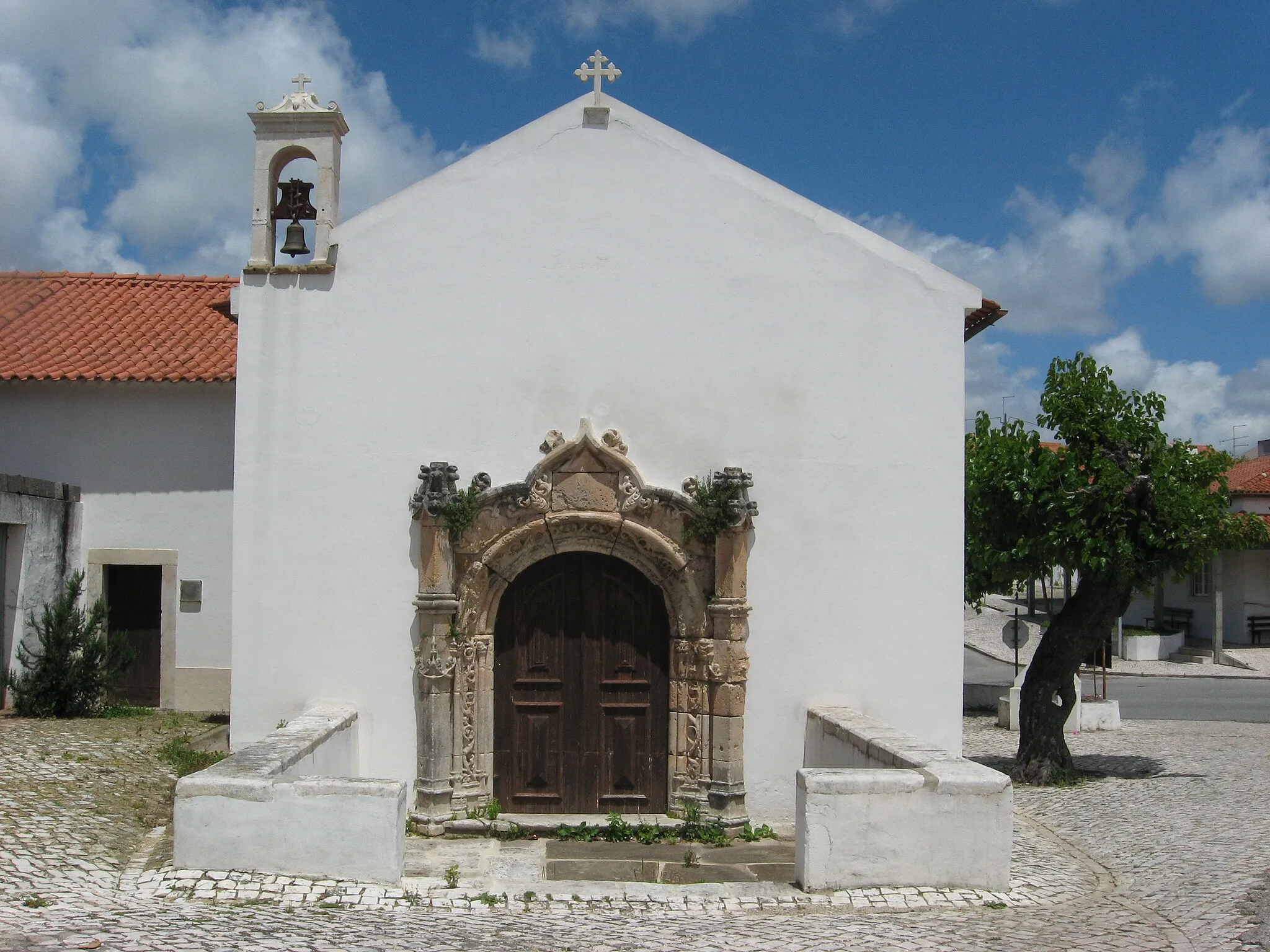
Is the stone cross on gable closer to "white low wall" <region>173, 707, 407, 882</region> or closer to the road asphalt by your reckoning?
"white low wall" <region>173, 707, 407, 882</region>

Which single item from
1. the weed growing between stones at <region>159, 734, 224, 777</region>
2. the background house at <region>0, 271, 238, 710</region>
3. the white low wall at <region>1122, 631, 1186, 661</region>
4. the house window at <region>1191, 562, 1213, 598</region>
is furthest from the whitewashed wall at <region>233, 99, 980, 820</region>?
the house window at <region>1191, 562, 1213, 598</region>

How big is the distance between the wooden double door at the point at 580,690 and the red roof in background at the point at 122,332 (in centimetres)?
620

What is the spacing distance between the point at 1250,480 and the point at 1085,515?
20513 millimetres

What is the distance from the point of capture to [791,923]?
6418 millimetres

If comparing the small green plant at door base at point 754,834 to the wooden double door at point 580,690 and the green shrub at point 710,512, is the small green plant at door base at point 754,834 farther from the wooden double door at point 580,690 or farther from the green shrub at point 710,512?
the green shrub at point 710,512

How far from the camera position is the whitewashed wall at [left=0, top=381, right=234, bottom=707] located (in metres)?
14.0

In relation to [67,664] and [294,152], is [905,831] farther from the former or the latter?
[67,664]

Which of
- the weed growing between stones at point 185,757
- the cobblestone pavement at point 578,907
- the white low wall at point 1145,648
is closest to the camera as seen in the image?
the cobblestone pavement at point 578,907

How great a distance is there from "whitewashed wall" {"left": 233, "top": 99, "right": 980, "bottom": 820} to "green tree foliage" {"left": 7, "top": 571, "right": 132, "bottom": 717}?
469 cm

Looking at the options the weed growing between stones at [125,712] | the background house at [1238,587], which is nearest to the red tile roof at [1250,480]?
the background house at [1238,587]

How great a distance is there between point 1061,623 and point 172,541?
9.94 meters

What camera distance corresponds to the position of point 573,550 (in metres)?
9.18

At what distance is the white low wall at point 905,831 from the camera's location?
22.7 feet

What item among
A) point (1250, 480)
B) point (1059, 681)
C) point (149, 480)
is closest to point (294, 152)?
point (149, 480)
